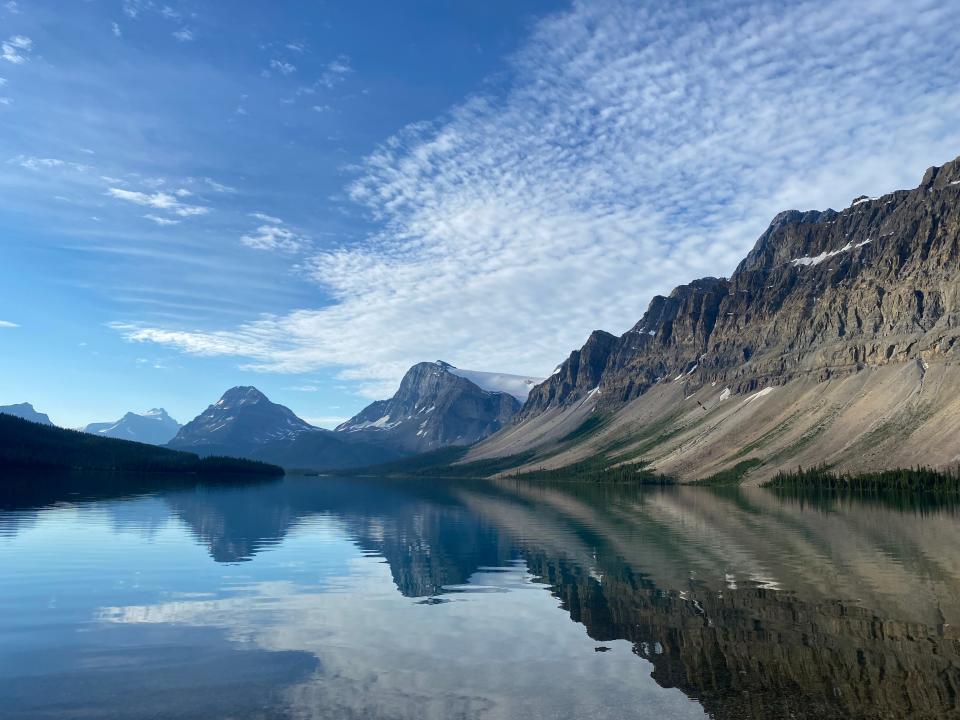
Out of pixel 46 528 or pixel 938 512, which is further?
pixel 938 512

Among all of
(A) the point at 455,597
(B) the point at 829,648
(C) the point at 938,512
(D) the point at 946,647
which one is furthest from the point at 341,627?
(C) the point at 938,512

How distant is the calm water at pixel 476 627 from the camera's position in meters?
27.5

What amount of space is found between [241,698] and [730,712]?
18695 millimetres

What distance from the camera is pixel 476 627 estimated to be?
40844mm

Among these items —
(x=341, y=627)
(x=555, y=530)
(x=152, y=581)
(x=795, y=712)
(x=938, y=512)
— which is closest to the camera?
(x=795, y=712)

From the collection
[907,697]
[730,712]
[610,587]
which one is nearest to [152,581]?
[610,587]

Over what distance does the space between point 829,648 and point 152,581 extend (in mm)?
47527

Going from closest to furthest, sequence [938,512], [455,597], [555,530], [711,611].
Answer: [711,611] → [455,597] → [555,530] → [938,512]

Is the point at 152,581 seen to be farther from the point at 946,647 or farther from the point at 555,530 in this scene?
the point at 555,530

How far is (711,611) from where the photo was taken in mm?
43688

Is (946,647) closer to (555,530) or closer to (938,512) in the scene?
(555,530)

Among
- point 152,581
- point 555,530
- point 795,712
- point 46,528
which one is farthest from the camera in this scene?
point 555,530

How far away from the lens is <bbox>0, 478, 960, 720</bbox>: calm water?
27453 mm

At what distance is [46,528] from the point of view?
8944 centimetres
